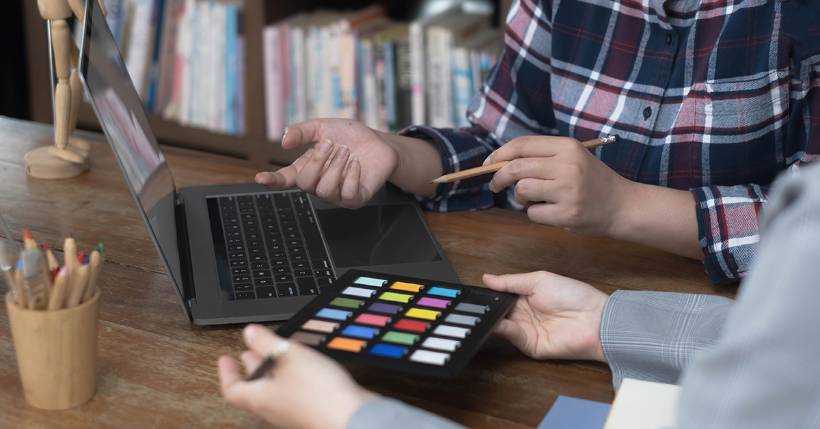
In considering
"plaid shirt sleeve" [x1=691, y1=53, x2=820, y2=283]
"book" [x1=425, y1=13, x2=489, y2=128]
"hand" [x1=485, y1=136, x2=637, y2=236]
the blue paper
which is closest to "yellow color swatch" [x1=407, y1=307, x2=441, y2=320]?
the blue paper

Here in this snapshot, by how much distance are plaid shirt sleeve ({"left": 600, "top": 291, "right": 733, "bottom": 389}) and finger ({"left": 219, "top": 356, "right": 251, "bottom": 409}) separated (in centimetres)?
32

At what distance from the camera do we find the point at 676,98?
4.09 feet

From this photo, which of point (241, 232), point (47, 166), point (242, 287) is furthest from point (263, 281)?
point (47, 166)

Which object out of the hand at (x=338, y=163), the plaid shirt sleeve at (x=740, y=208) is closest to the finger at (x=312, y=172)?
the hand at (x=338, y=163)

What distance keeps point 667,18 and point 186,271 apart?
65 centimetres

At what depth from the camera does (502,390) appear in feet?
2.76

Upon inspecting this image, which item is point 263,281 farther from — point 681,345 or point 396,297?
point 681,345

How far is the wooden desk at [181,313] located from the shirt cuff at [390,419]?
107 millimetres

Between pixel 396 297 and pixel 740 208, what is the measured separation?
0.43m

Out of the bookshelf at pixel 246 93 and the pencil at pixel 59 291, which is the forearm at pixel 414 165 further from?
the bookshelf at pixel 246 93

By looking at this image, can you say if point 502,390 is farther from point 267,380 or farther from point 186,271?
point 186,271

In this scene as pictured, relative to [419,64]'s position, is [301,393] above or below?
above

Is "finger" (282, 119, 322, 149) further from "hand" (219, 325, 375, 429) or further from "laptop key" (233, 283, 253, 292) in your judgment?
"hand" (219, 325, 375, 429)

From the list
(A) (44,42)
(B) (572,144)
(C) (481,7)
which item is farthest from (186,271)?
(A) (44,42)
